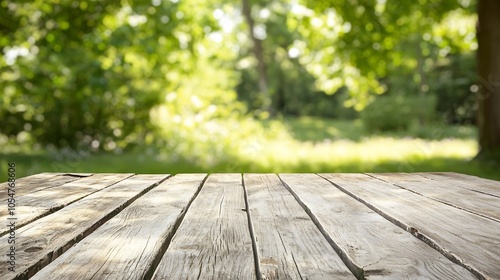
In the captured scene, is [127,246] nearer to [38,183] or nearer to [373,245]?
[373,245]

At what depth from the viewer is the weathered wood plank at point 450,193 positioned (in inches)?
77.7

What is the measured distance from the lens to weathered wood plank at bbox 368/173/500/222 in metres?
1.97

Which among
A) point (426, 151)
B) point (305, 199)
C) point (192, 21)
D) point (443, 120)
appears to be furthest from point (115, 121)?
point (443, 120)

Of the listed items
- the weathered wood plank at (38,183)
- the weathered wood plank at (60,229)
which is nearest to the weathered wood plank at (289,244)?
the weathered wood plank at (60,229)

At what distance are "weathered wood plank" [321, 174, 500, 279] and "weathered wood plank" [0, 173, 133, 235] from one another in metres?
1.10

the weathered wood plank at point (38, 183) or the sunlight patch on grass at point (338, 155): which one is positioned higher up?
the sunlight patch on grass at point (338, 155)

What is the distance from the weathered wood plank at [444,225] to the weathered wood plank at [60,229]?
896 mm

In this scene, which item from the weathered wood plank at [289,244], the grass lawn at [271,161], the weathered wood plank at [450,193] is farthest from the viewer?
the grass lawn at [271,161]

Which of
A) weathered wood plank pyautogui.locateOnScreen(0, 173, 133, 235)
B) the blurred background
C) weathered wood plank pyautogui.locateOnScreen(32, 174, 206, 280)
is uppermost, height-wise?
the blurred background

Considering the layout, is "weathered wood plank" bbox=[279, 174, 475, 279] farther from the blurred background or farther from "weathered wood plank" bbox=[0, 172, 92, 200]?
the blurred background

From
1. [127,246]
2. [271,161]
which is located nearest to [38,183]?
[127,246]

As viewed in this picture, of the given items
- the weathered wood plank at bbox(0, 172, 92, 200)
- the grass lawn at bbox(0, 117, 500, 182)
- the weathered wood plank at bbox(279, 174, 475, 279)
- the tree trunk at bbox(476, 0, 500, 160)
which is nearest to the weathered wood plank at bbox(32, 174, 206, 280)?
the weathered wood plank at bbox(279, 174, 475, 279)

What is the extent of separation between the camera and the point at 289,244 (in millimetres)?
1437

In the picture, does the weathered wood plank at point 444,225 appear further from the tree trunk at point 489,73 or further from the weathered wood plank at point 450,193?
the tree trunk at point 489,73
